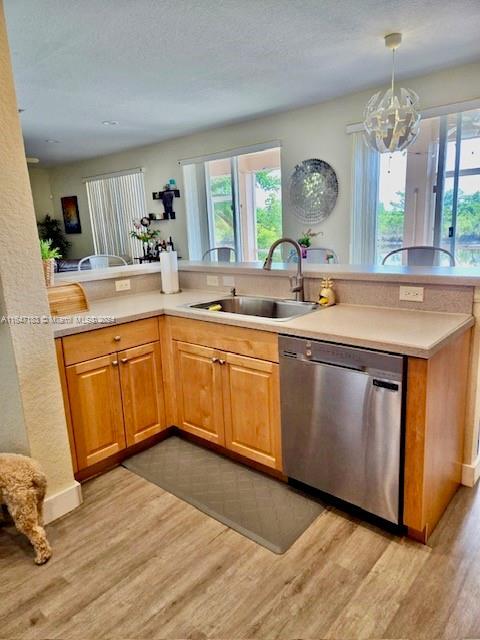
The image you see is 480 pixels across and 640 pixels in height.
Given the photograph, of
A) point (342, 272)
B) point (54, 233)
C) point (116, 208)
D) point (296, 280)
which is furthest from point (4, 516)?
point (54, 233)

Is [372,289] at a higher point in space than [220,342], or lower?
higher

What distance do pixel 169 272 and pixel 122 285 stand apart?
0.34 meters

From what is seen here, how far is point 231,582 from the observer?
1.59 metres

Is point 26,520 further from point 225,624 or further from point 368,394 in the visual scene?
point 368,394

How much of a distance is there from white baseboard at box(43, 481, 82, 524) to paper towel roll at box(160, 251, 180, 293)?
1.43 m

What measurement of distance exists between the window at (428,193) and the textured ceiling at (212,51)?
0.66 m

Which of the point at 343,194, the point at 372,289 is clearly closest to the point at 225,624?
the point at 372,289

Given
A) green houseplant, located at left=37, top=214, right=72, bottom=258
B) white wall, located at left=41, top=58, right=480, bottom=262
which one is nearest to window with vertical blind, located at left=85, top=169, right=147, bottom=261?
white wall, located at left=41, top=58, right=480, bottom=262

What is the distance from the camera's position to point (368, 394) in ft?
5.52

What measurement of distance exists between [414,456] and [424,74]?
3.88m

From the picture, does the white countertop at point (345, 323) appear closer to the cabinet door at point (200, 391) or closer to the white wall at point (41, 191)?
the cabinet door at point (200, 391)

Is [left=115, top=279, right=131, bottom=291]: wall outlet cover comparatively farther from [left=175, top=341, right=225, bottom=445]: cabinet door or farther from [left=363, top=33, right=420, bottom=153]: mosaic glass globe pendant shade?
[left=363, top=33, right=420, bottom=153]: mosaic glass globe pendant shade

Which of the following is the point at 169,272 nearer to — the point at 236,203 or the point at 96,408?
the point at 96,408

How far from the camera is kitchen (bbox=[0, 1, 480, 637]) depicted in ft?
4.97
